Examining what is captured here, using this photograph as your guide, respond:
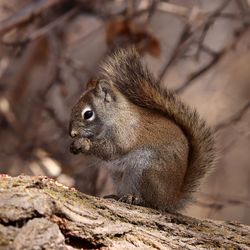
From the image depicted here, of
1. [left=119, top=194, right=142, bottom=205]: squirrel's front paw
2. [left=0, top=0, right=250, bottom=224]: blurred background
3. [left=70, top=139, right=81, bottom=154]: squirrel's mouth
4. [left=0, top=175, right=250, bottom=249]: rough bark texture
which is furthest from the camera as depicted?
[left=0, top=0, right=250, bottom=224]: blurred background

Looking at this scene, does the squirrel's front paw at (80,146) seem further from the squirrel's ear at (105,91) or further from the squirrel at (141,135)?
the squirrel's ear at (105,91)

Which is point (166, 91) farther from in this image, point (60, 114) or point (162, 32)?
point (162, 32)

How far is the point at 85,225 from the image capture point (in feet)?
5.51

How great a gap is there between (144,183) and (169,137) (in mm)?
199

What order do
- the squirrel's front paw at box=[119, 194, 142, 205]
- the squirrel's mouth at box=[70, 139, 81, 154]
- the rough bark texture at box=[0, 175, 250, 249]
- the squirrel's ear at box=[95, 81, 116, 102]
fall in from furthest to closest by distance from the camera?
the squirrel's ear at box=[95, 81, 116, 102] → the squirrel's mouth at box=[70, 139, 81, 154] → the squirrel's front paw at box=[119, 194, 142, 205] → the rough bark texture at box=[0, 175, 250, 249]

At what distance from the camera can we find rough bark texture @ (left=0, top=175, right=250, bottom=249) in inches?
60.2

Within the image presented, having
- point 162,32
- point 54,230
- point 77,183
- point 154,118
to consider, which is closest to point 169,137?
point 154,118

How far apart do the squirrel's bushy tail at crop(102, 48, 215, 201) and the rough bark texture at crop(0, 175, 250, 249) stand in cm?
40

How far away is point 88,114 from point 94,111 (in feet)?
0.18

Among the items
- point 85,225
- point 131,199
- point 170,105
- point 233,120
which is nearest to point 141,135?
point 170,105

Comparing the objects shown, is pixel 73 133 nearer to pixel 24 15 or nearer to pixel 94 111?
pixel 94 111

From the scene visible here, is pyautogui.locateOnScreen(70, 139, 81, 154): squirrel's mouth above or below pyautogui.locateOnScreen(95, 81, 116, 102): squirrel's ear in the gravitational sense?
below

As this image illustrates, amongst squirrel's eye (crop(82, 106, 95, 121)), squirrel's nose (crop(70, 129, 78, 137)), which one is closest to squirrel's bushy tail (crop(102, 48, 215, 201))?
squirrel's eye (crop(82, 106, 95, 121))

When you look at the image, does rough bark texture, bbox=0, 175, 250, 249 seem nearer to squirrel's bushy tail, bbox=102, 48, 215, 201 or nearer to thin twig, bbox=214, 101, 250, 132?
squirrel's bushy tail, bbox=102, 48, 215, 201
